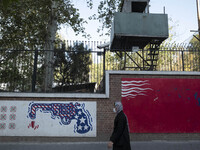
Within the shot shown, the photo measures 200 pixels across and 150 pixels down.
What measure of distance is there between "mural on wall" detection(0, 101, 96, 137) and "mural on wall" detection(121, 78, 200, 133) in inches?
Result: 79.1

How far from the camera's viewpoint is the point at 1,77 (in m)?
8.70

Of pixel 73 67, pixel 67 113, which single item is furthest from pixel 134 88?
pixel 67 113

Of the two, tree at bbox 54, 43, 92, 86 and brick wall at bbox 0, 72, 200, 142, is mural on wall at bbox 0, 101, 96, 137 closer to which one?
brick wall at bbox 0, 72, 200, 142

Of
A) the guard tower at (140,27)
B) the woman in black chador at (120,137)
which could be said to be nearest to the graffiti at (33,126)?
the woman in black chador at (120,137)

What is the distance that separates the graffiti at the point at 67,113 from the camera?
8117 mm

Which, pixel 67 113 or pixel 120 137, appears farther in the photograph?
pixel 67 113

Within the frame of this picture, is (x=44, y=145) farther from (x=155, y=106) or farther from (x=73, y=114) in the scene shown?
(x=155, y=106)

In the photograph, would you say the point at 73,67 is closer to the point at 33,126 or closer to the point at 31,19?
the point at 33,126

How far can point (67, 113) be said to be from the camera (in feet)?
26.9

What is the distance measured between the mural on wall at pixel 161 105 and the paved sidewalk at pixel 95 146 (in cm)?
58

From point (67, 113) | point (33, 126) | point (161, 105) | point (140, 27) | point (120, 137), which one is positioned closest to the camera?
point (120, 137)

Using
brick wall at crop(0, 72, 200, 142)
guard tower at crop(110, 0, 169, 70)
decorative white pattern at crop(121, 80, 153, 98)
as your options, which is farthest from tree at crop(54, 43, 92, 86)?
guard tower at crop(110, 0, 169, 70)

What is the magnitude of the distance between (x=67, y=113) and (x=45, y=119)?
1.01 m

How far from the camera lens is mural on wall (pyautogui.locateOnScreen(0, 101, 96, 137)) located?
8.00 m
